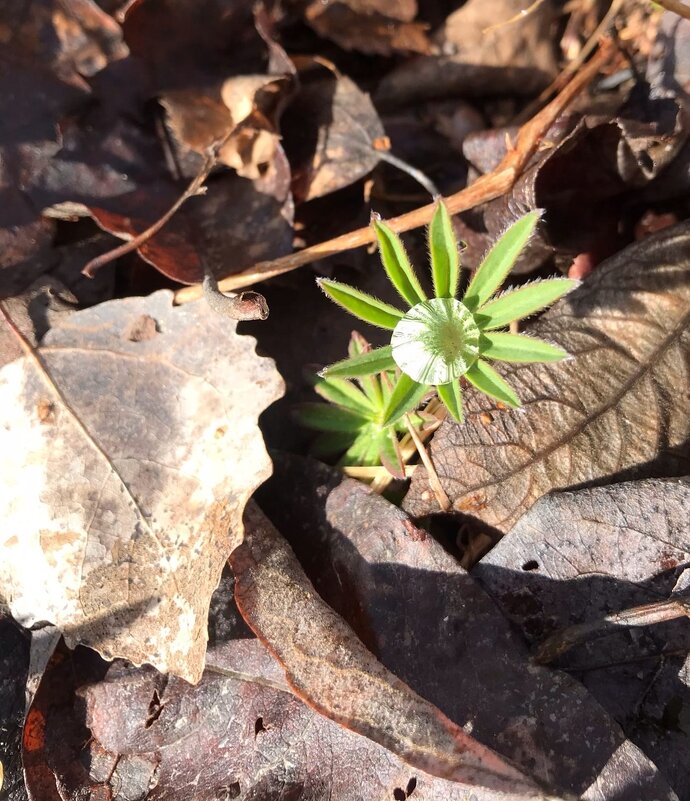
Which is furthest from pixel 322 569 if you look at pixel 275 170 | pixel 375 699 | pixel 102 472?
pixel 275 170

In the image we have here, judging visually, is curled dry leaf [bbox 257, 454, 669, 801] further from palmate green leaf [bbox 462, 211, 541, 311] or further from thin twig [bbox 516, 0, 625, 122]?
thin twig [bbox 516, 0, 625, 122]

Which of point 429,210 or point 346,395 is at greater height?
point 429,210

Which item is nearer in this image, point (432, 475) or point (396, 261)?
point (396, 261)

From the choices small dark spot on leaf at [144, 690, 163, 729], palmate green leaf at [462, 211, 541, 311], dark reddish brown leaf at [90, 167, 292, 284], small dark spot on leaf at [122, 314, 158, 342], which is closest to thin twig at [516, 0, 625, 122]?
dark reddish brown leaf at [90, 167, 292, 284]

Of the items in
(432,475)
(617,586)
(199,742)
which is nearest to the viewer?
(617,586)

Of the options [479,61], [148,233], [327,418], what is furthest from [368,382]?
[479,61]

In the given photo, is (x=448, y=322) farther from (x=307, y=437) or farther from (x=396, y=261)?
(x=307, y=437)
